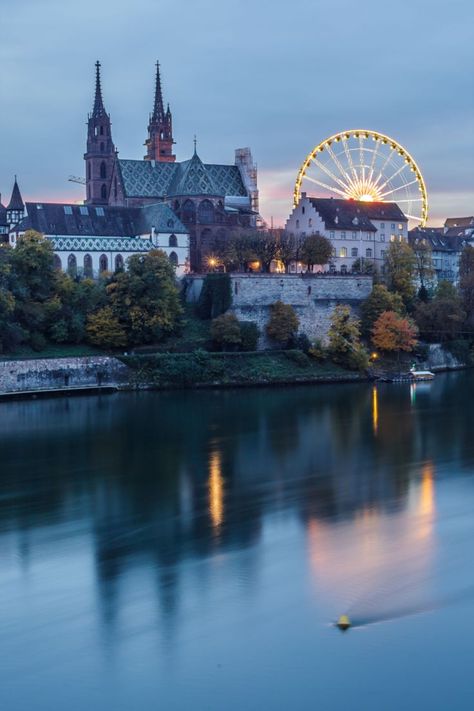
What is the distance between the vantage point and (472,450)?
2809 centimetres

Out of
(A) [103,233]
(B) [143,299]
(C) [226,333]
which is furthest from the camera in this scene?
(A) [103,233]

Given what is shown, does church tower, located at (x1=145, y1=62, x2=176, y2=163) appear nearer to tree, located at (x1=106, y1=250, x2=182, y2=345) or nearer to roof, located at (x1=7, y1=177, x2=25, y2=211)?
roof, located at (x1=7, y1=177, x2=25, y2=211)

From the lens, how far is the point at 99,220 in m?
52.2

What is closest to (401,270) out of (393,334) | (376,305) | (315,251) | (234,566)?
(315,251)

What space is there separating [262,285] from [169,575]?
30.2 meters

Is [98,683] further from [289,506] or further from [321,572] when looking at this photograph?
[289,506]

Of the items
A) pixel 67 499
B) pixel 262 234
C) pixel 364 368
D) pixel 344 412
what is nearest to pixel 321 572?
pixel 67 499

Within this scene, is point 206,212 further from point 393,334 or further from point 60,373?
point 60,373

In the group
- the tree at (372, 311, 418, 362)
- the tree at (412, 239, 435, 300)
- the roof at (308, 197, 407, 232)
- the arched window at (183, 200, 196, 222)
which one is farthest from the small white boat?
the arched window at (183, 200, 196, 222)

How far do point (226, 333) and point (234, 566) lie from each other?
84.5 ft

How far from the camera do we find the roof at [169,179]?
5753 centimetres

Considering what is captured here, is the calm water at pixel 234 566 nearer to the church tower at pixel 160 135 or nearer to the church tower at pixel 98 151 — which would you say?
the church tower at pixel 98 151

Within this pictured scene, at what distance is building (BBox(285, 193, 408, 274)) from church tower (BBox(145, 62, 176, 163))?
1605 cm

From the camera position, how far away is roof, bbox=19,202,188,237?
50812mm
